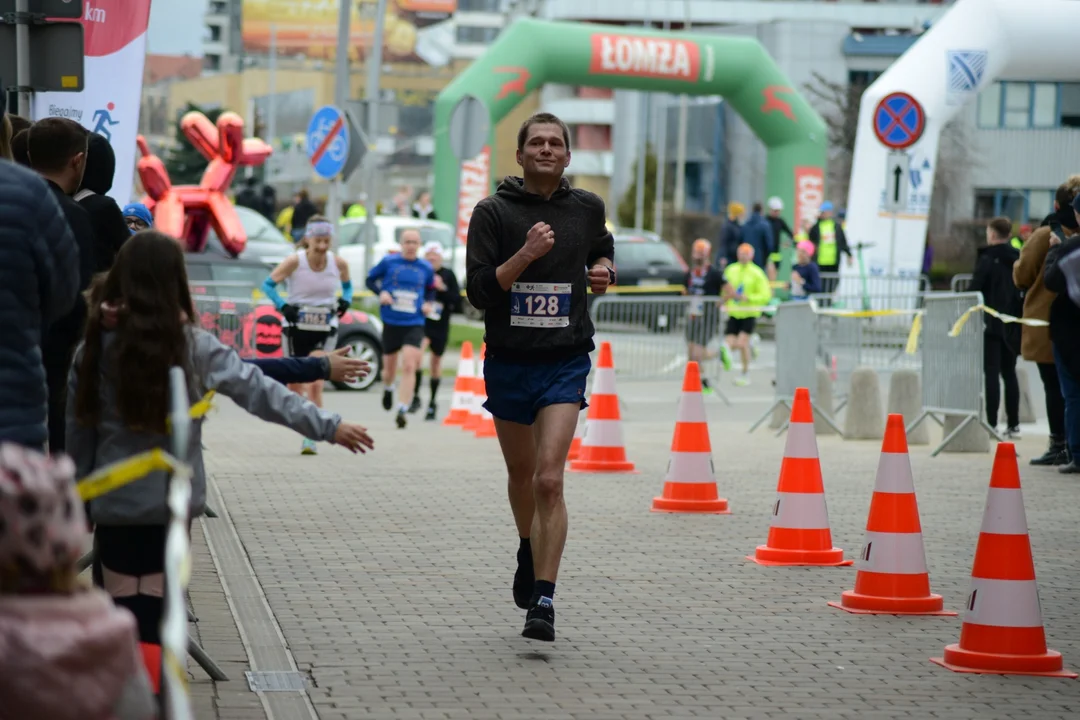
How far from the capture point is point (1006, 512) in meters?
6.83

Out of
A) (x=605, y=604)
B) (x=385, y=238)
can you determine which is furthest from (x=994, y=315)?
(x=385, y=238)

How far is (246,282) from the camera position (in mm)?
22562

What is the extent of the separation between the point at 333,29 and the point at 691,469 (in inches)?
3523

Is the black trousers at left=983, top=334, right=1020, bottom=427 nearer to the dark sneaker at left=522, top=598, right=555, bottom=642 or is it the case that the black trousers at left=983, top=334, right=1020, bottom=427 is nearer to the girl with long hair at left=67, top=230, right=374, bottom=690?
the dark sneaker at left=522, top=598, right=555, bottom=642

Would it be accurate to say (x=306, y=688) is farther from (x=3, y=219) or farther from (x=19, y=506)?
(x=19, y=506)

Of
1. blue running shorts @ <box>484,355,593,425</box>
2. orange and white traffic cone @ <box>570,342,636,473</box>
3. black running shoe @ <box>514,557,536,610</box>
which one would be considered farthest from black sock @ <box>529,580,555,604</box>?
orange and white traffic cone @ <box>570,342,636,473</box>

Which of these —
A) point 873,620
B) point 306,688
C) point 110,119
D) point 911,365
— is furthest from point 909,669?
point 911,365

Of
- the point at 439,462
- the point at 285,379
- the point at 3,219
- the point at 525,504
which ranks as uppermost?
the point at 3,219

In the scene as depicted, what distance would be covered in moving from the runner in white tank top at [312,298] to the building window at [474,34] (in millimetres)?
116855

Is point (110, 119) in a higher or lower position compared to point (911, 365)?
higher

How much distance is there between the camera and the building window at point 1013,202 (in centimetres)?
6725

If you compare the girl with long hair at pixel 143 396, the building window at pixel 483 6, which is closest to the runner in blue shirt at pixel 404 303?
the girl with long hair at pixel 143 396

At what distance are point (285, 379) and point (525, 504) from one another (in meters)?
2.06

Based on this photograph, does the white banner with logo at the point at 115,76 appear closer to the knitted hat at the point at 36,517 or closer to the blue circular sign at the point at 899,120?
the knitted hat at the point at 36,517
